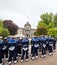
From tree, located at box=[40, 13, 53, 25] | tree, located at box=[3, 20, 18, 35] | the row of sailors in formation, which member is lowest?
tree, located at box=[3, 20, 18, 35]

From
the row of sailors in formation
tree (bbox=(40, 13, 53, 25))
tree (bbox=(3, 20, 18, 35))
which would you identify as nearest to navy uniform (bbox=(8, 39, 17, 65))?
the row of sailors in formation

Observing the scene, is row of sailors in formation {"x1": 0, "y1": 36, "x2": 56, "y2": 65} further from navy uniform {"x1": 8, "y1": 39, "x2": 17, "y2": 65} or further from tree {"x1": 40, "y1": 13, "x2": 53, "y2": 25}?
tree {"x1": 40, "y1": 13, "x2": 53, "y2": 25}

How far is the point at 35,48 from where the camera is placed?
1338 cm

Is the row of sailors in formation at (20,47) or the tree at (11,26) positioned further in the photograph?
the tree at (11,26)

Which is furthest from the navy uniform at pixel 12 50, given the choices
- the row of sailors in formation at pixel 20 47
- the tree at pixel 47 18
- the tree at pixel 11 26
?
the tree at pixel 11 26

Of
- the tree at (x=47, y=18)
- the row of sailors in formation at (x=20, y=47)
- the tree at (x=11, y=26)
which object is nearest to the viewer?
the row of sailors in formation at (x=20, y=47)

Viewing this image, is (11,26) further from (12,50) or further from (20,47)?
(12,50)

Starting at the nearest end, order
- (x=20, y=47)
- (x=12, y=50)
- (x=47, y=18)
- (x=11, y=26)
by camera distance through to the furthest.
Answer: (x=12, y=50)
(x=20, y=47)
(x=47, y=18)
(x=11, y=26)

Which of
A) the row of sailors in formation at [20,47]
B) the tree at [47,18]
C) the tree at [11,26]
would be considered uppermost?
the tree at [47,18]

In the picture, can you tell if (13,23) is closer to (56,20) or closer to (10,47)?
(56,20)

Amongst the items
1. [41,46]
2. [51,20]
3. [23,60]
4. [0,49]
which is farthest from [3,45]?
[51,20]

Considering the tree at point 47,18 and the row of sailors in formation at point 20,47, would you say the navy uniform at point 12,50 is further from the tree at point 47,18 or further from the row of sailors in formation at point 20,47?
the tree at point 47,18

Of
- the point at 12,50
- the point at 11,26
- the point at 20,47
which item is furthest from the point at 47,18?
the point at 12,50

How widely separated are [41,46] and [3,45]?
3.57 m
